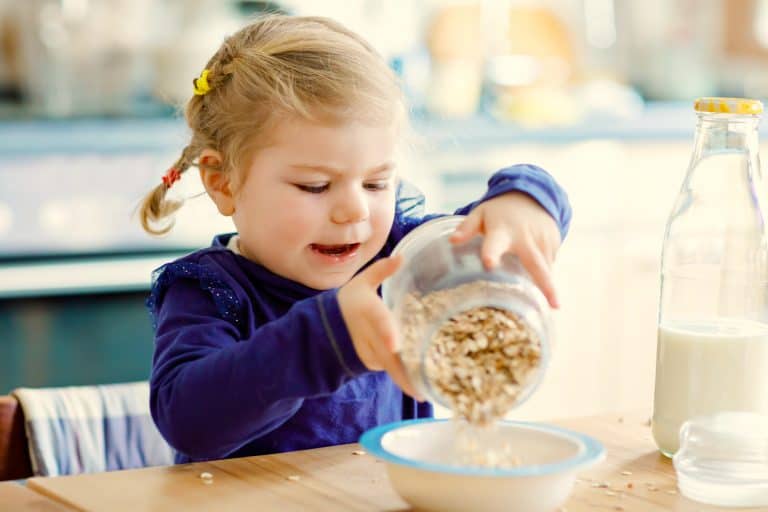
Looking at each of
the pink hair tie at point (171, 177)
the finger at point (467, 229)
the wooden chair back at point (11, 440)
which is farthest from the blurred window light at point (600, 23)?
the finger at point (467, 229)

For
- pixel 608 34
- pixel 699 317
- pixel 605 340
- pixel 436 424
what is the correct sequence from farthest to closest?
pixel 608 34 → pixel 605 340 → pixel 699 317 → pixel 436 424

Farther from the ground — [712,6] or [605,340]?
[712,6]

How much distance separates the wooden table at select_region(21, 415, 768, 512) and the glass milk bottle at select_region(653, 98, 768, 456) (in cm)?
7

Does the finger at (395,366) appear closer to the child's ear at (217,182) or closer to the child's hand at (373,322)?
the child's hand at (373,322)

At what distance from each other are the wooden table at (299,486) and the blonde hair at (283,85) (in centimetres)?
36

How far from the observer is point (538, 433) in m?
0.95

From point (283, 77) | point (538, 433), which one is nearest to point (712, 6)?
point (283, 77)

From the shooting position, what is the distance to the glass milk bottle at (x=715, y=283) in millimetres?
1073

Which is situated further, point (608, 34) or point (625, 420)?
point (608, 34)

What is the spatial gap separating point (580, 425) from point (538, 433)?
0.92ft

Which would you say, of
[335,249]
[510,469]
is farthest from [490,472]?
[335,249]

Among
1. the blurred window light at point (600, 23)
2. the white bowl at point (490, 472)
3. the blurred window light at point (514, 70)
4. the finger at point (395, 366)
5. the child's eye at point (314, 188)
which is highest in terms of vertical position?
the blurred window light at point (600, 23)

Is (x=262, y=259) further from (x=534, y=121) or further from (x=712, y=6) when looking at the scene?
(x=712, y=6)

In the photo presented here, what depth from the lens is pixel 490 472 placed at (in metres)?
0.83
